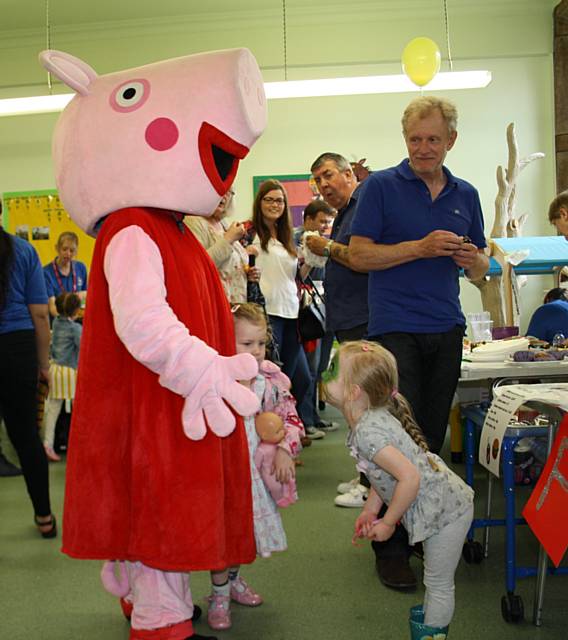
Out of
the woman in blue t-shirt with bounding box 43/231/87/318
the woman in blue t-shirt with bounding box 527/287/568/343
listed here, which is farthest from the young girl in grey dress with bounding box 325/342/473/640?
the woman in blue t-shirt with bounding box 43/231/87/318

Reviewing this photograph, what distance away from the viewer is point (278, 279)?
3.99 metres

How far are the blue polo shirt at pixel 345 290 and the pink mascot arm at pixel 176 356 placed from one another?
1.39m

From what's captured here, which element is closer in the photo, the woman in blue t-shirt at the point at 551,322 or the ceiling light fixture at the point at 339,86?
the woman in blue t-shirt at the point at 551,322

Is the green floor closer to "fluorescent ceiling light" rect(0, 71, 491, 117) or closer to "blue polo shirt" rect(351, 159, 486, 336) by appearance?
"blue polo shirt" rect(351, 159, 486, 336)

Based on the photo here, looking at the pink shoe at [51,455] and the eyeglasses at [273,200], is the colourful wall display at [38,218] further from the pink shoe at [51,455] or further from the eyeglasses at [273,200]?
the eyeglasses at [273,200]

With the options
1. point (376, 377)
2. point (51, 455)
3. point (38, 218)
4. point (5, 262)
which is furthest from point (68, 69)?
point (38, 218)

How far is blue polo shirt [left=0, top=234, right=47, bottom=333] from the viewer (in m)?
2.66

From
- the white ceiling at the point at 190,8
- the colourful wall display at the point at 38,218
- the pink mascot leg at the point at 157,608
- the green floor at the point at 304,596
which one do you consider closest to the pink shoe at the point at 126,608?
the green floor at the point at 304,596

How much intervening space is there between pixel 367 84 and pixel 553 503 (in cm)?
421

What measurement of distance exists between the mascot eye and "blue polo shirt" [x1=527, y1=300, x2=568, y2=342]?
192 centimetres

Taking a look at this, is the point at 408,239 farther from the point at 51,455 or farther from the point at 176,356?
the point at 51,455

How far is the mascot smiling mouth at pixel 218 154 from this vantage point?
1.55m

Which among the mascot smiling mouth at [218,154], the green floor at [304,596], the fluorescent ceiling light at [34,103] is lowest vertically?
the green floor at [304,596]

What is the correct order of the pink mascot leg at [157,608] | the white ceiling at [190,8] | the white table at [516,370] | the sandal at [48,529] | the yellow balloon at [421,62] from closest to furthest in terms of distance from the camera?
the pink mascot leg at [157,608] → the white table at [516,370] → the sandal at [48,529] → the yellow balloon at [421,62] → the white ceiling at [190,8]
